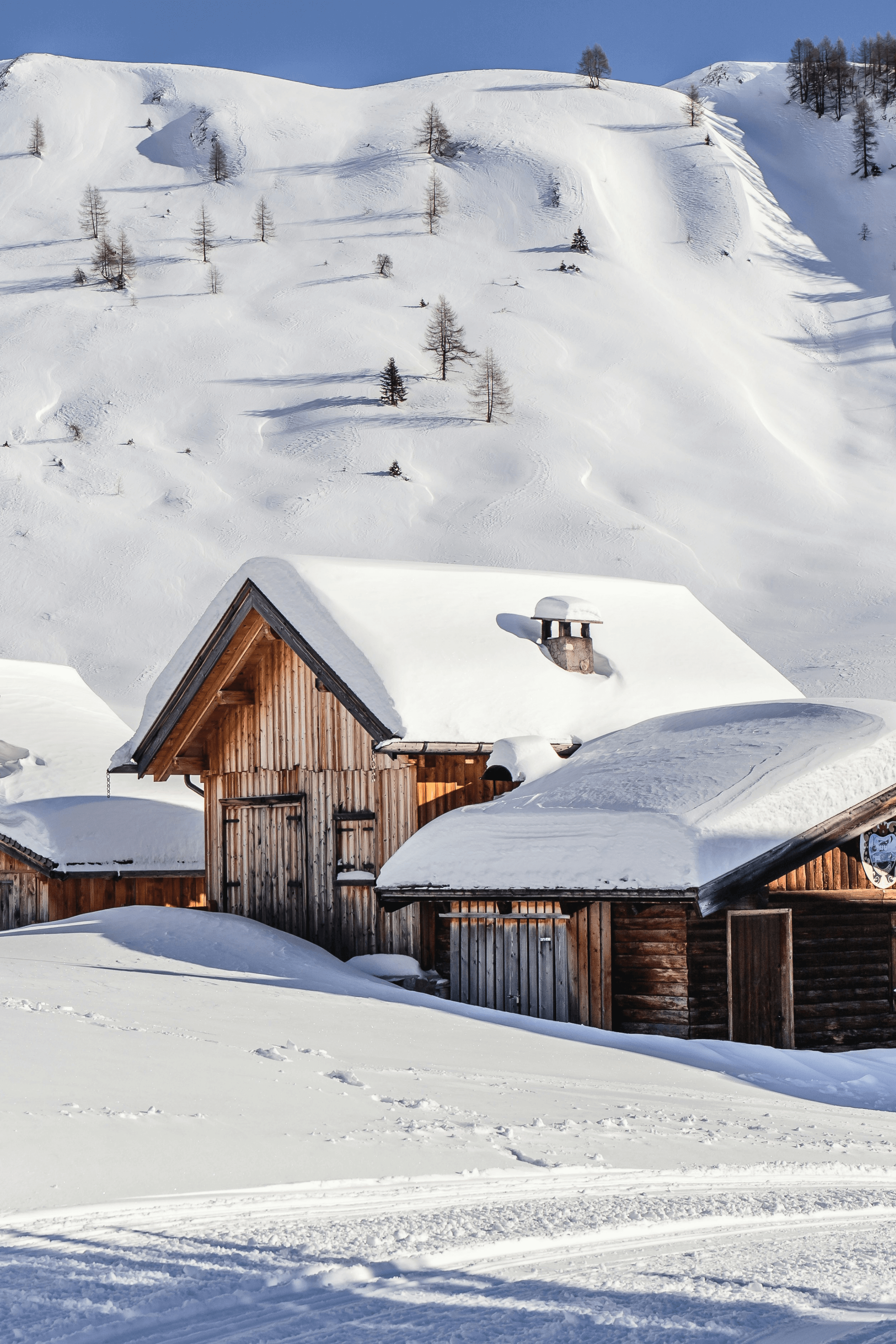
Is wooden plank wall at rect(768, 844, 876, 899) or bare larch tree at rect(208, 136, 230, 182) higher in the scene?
bare larch tree at rect(208, 136, 230, 182)

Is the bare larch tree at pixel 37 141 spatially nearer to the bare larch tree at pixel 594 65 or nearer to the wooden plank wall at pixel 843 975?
the bare larch tree at pixel 594 65

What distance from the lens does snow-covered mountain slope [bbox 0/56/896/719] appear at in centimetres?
5031

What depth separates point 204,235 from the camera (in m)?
78.9

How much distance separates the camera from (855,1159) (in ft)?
25.1

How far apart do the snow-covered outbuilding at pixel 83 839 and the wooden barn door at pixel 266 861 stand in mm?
3630

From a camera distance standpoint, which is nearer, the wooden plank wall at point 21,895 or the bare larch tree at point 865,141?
the wooden plank wall at point 21,895

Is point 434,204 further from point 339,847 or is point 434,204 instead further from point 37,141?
point 339,847

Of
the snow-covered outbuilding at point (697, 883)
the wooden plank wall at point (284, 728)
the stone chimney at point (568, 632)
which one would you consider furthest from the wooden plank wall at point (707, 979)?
the stone chimney at point (568, 632)

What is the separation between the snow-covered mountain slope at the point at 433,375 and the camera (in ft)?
165

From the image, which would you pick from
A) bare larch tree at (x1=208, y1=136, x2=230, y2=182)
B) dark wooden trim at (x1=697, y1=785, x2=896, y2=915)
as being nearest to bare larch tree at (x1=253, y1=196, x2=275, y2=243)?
bare larch tree at (x1=208, y1=136, x2=230, y2=182)

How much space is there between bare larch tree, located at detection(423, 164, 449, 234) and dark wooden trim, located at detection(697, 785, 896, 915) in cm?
7279

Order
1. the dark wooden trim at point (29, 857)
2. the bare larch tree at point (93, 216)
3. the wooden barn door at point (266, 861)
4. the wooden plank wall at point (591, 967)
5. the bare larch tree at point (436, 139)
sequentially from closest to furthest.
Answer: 1. the wooden plank wall at point (591, 967)
2. the wooden barn door at point (266, 861)
3. the dark wooden trim at point (29, 857)
4. the bare larch tree at point (93, 216)
5. the bare larch tree at point (436, 139)

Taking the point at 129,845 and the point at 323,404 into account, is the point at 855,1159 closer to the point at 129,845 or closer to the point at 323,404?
the point at 129,845

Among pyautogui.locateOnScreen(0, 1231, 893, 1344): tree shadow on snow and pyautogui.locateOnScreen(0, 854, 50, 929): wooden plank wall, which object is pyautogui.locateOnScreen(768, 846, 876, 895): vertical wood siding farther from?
pyautogui.locateOnScreen(0, 854, 50, 929): wooden plank wall
